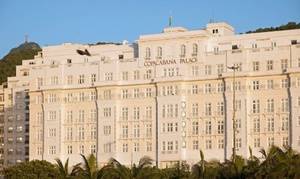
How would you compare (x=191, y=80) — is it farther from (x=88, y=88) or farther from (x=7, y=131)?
(x=7, y=131)

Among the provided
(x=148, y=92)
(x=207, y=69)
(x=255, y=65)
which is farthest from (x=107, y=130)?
(x=255, y=65)

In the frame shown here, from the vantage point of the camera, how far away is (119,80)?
139 metres

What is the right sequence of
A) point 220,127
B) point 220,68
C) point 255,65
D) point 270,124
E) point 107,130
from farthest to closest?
point 107,130, point 220,68, point 220,127, point 255,65, point 270,124

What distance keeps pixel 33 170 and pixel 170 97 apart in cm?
2142

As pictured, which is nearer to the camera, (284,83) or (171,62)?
(284,83)

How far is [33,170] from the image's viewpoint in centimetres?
13025

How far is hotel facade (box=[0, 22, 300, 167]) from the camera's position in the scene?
128375 mm

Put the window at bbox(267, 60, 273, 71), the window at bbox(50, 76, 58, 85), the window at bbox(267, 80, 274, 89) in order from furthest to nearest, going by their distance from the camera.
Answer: the window at bbox(50, 76, 58, 85)
the window at bbox(267, 60, 273, 71)
the window at bbox(267, 80, 274, 89)

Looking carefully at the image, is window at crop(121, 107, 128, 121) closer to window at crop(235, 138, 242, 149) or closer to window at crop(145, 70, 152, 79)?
window at crop(145, 70, 152, 79)

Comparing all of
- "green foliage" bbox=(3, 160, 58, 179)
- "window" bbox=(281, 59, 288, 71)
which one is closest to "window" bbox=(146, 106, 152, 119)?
"green foliage" bbox=(3, 160, 58, 179)

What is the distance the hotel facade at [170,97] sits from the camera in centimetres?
12838

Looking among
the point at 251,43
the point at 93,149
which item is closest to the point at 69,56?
the point at 93,149

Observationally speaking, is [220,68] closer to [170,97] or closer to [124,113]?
[170,97]

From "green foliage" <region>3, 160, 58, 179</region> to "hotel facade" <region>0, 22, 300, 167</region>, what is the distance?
1007cm
